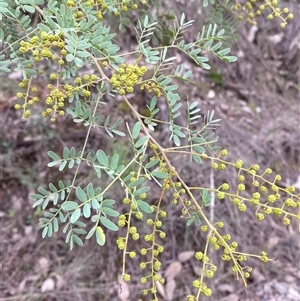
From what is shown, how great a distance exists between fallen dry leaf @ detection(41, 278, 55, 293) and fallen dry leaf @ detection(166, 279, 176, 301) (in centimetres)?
50

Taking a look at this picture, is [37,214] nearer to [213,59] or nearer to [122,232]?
[122,232]

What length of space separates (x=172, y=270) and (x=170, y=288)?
8 centimetres

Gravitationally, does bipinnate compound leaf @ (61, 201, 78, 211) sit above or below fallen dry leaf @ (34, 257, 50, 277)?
above

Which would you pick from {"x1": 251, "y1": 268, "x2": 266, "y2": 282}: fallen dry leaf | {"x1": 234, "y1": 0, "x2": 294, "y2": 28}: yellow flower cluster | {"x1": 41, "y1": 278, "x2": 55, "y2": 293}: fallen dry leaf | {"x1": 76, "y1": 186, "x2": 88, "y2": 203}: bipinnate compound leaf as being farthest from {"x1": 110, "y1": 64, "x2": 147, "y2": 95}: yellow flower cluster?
{"x1": 251, "y1": 268, "x2": 266, "y2": 282}: fallen dry leaf

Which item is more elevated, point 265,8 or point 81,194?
point 265,8

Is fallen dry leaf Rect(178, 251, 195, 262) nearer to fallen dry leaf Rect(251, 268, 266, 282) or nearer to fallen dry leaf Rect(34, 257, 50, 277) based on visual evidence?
fallen dry leaf Rect(251, 268, 266, 282)

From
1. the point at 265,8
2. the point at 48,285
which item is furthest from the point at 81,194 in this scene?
the point at 48,285

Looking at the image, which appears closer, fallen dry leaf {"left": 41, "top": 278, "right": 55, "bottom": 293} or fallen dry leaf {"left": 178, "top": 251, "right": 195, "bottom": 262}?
fallen dry leaf {"left": 41, "top": 278, "right": 55, "bottom": 293}

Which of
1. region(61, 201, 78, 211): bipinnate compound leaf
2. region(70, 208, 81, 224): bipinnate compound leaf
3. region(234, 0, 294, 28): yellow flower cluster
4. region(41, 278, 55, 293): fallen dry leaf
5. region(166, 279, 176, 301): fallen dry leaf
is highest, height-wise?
region(234, 0, 294, 28): yellow flower cluster

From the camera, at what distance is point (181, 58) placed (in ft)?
8.05

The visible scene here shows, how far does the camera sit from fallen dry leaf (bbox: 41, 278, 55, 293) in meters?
1.82

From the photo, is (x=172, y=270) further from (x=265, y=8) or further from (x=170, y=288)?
(x=265, y=8)

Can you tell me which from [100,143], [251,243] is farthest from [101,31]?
[251,243]

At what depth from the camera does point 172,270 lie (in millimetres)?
1915
